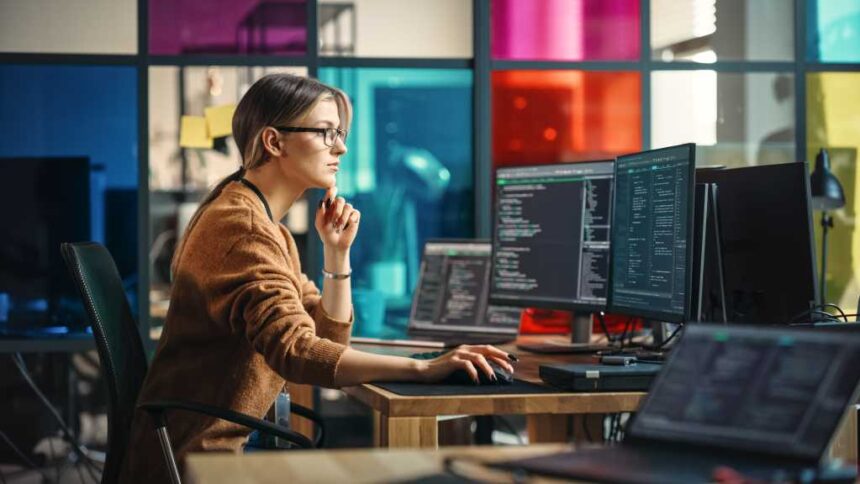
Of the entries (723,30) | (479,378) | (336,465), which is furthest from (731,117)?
(336,465)

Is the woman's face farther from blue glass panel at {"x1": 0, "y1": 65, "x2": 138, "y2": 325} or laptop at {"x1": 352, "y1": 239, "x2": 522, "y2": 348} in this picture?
blue glass panel at {"x1": 0, "y1": 65, "x2": 138, "y2": 325}

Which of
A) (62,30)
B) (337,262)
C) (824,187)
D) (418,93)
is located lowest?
(337,262)

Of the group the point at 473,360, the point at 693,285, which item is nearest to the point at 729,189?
the point at 693,285

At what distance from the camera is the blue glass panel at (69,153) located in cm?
468

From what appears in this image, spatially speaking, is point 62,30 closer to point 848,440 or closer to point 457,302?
point 457,302

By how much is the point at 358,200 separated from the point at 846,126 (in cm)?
207

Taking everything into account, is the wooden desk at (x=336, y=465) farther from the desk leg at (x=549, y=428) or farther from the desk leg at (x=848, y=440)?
the desk leg at (x=549, y=428)

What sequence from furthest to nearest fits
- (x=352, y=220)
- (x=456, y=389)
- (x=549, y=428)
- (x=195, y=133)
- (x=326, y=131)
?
(x=195, y=133) < (x=549, y=428) < (x=352, y=220) < (x=326, y=131) < (x=456, y=389)

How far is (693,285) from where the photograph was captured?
2.70 metres

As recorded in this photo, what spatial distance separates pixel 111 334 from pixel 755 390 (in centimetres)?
154

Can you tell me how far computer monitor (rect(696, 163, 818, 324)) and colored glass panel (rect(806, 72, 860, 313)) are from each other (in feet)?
7.62

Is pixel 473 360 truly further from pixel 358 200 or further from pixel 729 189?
pixel 358 200

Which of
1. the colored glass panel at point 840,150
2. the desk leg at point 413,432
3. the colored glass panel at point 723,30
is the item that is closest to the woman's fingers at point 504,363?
the desk leg at point 413,432

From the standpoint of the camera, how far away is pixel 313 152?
2676mm
